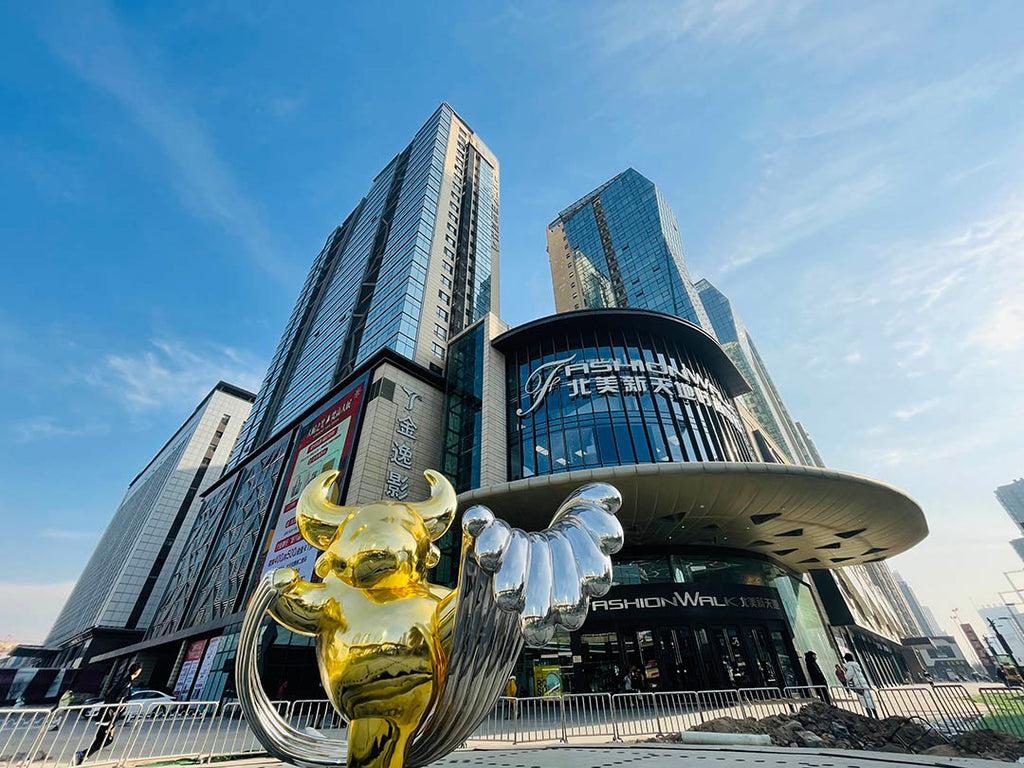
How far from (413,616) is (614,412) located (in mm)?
18987

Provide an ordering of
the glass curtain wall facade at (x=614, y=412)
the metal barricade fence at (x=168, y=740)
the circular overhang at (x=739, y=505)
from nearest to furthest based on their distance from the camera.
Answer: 1. the metal barricade fence at (x=168, y=740)
2. the circular overhang at (x=739, y=505)
3. the glass curtain wall facade at (x=614, y=412)

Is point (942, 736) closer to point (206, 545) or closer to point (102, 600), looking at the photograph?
point (206, 545)

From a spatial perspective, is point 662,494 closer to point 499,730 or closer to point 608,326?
point 499,730

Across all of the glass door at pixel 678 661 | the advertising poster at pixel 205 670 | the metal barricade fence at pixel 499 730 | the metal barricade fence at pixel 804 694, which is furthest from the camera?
the advertising poster at pixel 205 670

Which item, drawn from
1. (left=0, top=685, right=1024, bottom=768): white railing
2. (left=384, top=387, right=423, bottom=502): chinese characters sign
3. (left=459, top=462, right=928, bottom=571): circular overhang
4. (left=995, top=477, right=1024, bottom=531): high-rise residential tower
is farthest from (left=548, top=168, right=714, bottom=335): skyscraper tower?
(left=995, top=477, right=1024, bottom=531): high-rise residential tower

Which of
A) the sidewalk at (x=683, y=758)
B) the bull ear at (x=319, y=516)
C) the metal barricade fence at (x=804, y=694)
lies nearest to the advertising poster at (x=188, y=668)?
the sidewalk at (x=683, y=758)

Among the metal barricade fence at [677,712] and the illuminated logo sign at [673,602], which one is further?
the illuminated logo sign at [673,602]

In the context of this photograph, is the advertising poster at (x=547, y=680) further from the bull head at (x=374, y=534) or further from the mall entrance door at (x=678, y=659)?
the bull head at (x=374, y=534)

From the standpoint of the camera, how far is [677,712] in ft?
40.6

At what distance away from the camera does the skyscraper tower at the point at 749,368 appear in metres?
53.4

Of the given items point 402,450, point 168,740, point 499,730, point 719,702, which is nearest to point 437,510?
point 168,740

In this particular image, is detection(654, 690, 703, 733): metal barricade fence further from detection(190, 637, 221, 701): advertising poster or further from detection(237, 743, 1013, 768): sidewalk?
detection(190, 637, 221, 701): advertising poster

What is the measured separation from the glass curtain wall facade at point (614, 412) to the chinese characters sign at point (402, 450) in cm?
461

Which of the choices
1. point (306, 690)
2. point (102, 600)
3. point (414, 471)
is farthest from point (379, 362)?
point (102, 600)
